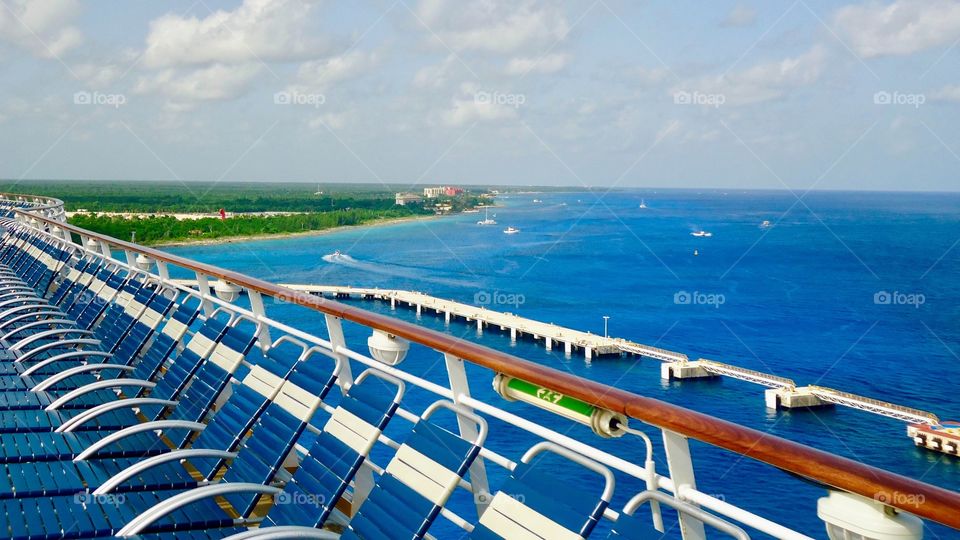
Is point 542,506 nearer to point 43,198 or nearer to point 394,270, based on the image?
point 43,198

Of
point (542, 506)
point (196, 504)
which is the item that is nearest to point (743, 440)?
point (542, 506)

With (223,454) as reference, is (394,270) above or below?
above

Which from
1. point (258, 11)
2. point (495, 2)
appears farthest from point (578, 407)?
point (495, 2)

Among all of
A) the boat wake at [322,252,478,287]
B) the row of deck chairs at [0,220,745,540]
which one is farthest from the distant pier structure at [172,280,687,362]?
the row of deck chairs at [0,220,745,540]

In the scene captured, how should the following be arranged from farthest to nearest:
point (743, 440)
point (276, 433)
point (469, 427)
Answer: point (276, 433)
point (469, 427)
point (743, 440)

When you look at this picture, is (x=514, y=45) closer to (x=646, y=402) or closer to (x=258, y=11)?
(x=258, y=11)

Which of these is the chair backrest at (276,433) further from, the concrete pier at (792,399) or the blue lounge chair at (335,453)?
the concrete pier at (792,399)

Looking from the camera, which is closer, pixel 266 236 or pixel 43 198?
pixel 43 198
